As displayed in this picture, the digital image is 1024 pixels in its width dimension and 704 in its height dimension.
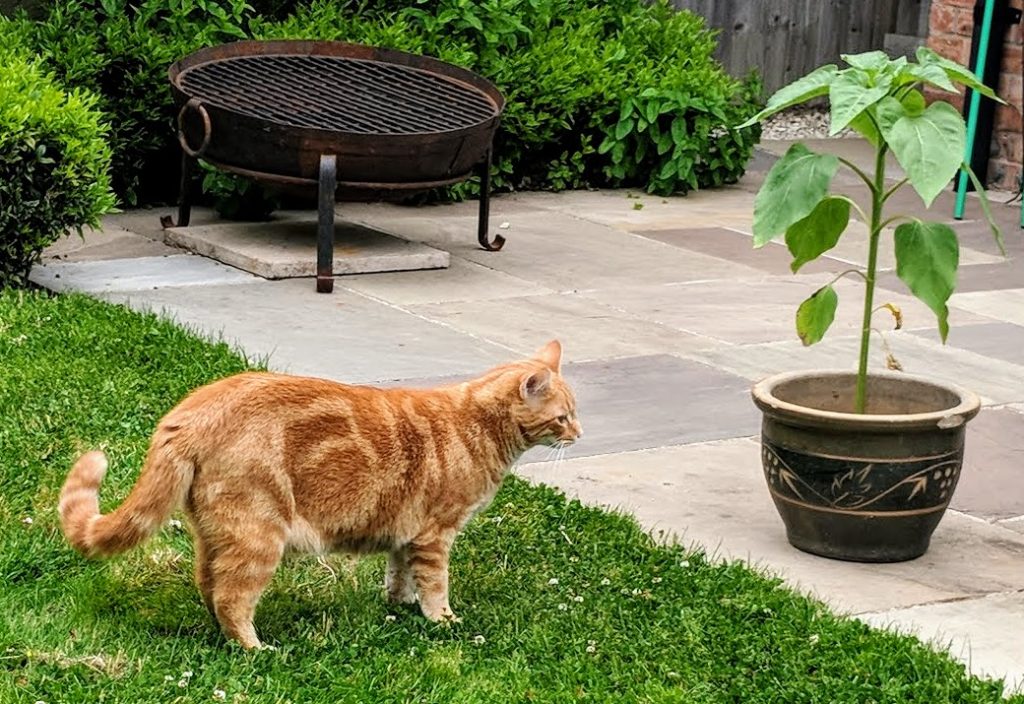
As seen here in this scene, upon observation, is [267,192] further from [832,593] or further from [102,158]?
[832,593]

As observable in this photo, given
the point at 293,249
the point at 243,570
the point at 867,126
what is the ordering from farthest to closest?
the point at 293,249, the point at 867,126, the point at 243,570

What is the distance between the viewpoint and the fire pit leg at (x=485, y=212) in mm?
9633

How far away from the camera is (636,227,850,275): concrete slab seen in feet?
32.1

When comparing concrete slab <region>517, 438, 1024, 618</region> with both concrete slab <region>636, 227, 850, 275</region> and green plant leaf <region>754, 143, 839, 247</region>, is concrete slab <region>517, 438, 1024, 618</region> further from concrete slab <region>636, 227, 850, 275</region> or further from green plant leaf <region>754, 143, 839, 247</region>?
concrete slab <region>636, 227, 850, 275</region>

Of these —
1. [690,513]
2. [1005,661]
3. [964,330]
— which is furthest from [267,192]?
[1005,661]

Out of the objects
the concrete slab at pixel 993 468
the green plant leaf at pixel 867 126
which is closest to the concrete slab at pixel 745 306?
the concrete slab at pixel 993 468

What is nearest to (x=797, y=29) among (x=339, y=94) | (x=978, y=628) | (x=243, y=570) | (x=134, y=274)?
(x=339, y=94)

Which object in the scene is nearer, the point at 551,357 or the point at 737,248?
the point at 551,357

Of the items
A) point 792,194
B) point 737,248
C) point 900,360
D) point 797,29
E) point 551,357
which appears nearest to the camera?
point 792,194

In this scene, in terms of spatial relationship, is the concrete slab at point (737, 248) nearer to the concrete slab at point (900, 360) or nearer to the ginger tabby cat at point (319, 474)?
the concrete slab at point (900, 360)

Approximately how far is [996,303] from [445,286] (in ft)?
9.66

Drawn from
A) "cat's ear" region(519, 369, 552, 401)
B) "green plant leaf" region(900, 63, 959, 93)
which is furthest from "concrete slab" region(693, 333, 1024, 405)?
"cat's ear" region(519, 369, 552, 401)

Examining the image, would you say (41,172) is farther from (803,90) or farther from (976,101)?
(976,101)

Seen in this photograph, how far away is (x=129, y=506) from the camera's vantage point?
4.34 meters
